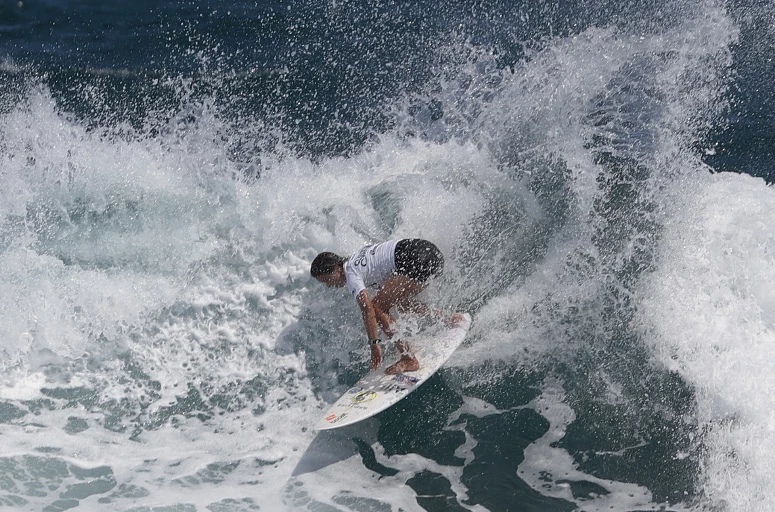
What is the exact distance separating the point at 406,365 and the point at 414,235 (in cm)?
189

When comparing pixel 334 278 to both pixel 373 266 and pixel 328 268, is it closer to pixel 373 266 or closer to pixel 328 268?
pixel 328 268

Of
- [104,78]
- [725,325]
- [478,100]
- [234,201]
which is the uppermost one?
[104,78]

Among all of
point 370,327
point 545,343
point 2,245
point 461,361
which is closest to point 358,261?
point 370,327

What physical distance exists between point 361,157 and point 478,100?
1.86 meters

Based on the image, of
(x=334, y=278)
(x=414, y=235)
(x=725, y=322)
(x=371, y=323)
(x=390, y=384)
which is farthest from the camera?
(x=414, y=235)

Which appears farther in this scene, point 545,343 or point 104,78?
point 104,78

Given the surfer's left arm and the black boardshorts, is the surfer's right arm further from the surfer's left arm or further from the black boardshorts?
the black boardshorts

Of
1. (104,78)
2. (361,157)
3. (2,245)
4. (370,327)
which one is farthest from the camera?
(104,78)

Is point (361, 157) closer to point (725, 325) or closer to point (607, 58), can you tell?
A: point (607, 58)

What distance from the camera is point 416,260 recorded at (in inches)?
272

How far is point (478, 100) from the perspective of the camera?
9820mm

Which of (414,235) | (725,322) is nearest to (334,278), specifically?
(414,235)

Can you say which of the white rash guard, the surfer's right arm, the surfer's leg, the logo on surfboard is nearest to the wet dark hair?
the white rash guard

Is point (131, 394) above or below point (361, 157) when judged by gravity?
below
